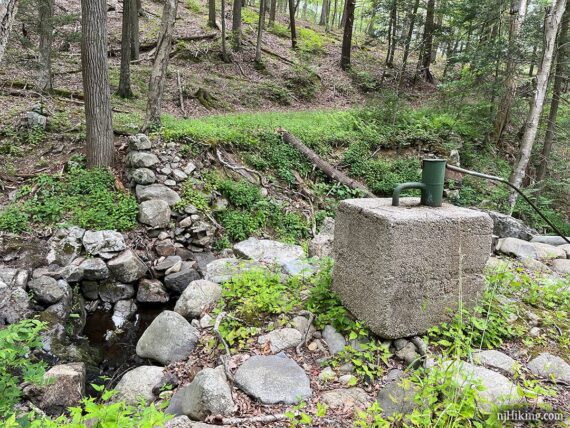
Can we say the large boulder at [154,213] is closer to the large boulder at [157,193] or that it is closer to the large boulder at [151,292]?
the large boulder at [157,193]

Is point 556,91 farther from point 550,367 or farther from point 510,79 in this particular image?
point 550,367

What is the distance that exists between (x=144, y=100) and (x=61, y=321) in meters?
8.14

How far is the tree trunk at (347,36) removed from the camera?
55.5ft

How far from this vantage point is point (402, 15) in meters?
16.1

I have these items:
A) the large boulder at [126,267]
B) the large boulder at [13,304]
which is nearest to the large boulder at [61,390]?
the large boulder at [13,304]

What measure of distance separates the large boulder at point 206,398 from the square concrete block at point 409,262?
44.3 inches

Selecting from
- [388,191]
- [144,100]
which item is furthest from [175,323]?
[144,100]

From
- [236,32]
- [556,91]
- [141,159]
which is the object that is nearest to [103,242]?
[141,159]

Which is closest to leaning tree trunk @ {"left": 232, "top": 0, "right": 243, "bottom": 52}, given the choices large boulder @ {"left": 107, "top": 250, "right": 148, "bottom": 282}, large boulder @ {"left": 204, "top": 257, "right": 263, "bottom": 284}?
large boulder @ {"left": 107, "top": 250, "right": 148, "bottom": 282}

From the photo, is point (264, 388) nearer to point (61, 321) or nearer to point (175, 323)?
point (175, 323)

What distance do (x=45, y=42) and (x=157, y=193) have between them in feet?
19.7

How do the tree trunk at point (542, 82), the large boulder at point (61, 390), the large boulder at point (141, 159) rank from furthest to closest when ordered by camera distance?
the tree trunk at point (542, 82) → the large boulder at point (141, 159) → the large boulder at point (61, 390)

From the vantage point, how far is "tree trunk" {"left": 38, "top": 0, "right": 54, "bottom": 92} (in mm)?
9148

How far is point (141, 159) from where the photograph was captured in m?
7.35
